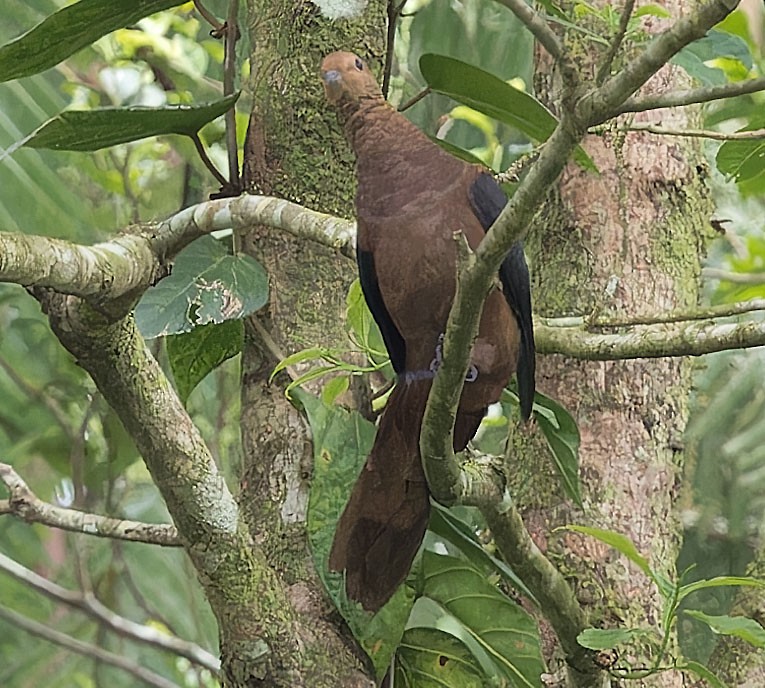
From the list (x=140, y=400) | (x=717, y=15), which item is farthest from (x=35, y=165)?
(x=717, y=15)

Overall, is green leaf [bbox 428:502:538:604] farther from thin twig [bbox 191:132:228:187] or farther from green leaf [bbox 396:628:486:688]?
thin twig [bbox 191:132:228:187]

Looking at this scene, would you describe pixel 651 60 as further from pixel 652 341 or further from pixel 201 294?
pixel 201 294

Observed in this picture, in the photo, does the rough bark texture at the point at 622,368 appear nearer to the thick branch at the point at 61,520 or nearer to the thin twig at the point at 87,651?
the thick branch at the point at 61,520

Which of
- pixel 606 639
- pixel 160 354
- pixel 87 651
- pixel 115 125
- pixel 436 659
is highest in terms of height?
pixel 115 125

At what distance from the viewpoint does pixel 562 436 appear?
1177 millimetres

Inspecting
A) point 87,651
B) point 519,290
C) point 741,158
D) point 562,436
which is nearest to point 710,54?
point 741,158

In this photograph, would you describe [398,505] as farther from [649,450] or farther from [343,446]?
[649,450]

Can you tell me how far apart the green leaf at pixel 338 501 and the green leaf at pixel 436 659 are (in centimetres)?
10

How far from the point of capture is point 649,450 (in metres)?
1.41

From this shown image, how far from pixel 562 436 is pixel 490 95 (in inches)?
14.9

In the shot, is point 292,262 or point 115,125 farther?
point 292,262

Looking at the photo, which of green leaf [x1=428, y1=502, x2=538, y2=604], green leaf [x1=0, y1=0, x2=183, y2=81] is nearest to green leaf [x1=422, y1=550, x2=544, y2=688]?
green leaf [x1=428, y1=502, x2=538, y2=604]

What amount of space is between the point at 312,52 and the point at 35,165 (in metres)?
0.63

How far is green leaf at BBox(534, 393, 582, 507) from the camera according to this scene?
1166 millimetres
